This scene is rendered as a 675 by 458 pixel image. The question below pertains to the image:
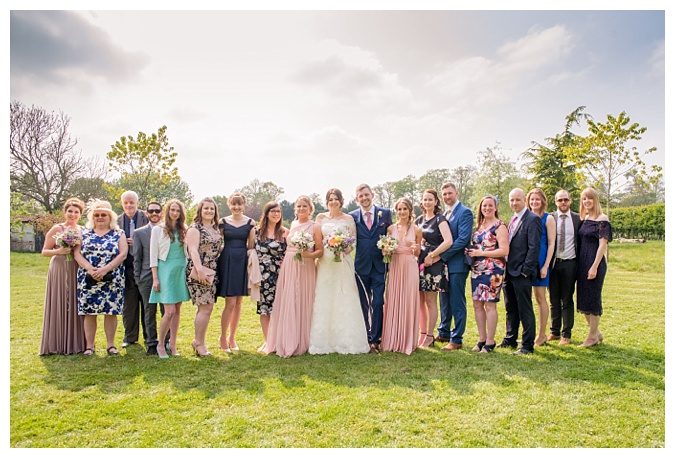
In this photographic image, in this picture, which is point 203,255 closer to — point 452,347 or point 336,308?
point 336,308

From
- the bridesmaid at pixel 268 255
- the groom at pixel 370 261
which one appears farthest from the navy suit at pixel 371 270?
the bridesmaid at pixel 268 255

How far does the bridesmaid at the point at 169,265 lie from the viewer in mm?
6477

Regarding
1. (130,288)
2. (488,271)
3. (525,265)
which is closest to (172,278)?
(130,288)

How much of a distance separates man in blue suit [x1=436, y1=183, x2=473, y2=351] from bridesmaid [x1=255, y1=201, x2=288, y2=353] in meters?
2.55

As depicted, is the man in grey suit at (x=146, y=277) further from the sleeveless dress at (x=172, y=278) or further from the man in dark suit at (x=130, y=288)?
the man in dark suit at (x=130, y=288)

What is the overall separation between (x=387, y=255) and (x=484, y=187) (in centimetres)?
4226

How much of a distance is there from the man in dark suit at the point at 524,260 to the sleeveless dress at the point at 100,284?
5.79 metres

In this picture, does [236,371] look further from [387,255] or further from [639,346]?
[639,346]

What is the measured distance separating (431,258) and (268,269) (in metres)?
2.50

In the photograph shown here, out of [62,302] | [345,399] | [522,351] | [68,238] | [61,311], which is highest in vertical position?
[68,238]

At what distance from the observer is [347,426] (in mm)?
4098

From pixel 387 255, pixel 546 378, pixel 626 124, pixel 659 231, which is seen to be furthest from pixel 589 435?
pixel 659 231

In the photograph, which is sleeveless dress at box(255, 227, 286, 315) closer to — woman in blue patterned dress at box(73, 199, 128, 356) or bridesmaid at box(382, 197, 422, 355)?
bridesmaid at box(382, 197, 422, 355)

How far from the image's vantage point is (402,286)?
6.86 m
